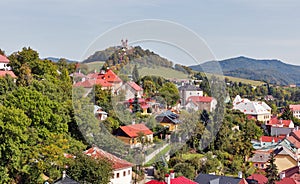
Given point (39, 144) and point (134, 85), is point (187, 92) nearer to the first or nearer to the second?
point (134, 85)

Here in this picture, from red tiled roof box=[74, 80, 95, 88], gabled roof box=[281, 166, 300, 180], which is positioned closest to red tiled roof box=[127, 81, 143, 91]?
red tiled roof box=[74, 80, 95, 88]

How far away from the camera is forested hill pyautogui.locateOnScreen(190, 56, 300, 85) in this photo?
93269mm

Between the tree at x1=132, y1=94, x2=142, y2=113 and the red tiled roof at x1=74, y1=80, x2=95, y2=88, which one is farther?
the red tiled roof at x1=74, y1=80, x2=95, y2=88

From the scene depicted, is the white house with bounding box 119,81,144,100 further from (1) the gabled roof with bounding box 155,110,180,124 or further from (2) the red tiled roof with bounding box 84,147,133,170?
(2) the red tiled roof with bounding box 84,147,133,170

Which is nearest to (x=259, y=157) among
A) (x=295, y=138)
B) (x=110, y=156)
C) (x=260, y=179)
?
(x=260, y=179)

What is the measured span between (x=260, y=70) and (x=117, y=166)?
341 feet

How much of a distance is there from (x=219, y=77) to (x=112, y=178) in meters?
3.97

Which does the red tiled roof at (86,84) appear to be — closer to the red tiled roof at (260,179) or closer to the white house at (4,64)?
the red tiled roof at (260,179)

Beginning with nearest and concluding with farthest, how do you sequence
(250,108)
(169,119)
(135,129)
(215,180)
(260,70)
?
(135,129)
(169,119)
(215,180)
(250,108)
(260,70)

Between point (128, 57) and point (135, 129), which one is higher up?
point (128, 57)

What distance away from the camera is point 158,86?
10.3 m

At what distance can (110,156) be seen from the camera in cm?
1188

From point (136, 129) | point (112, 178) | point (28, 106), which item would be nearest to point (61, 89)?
point (28, 106)

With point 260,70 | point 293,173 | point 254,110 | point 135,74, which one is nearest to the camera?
point 135,74
